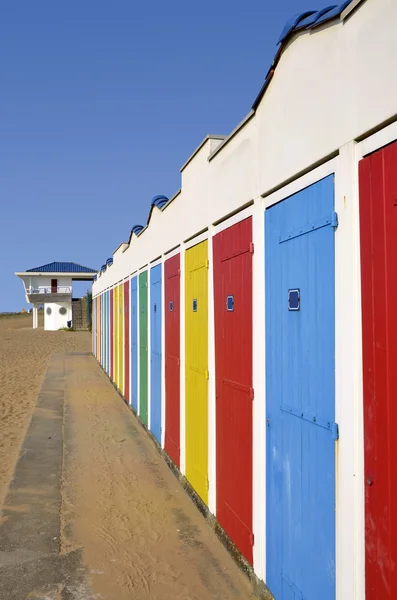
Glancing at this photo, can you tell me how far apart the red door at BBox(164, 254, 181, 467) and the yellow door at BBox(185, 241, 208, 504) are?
541mm

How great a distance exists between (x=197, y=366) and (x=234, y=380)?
1.31 m

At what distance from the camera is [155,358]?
28.2ft

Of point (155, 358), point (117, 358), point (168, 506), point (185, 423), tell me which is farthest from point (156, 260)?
point (117, 358)

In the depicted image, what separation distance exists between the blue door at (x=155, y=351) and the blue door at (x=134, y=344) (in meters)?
1.96

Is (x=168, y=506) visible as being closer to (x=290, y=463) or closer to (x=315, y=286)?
(x=290, y=463)

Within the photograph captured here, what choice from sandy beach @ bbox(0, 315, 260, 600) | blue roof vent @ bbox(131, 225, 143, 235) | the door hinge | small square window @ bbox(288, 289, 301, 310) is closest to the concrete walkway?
sandy beach @ bbox(0, 315, 260, 600)

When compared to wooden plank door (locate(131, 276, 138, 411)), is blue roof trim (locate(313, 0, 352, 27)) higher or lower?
higher

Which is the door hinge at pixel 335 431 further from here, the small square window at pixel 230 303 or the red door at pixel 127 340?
the red door at pixel 127 340

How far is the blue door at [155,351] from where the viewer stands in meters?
8.20

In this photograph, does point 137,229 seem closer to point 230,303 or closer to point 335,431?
point 230,303

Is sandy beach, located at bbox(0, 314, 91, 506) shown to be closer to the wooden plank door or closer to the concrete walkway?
the concrete walkway

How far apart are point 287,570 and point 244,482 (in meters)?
0.91

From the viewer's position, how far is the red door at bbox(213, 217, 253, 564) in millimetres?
4148

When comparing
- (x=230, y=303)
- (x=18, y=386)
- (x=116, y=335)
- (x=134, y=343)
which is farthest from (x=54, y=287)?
(x=230, y=303)
